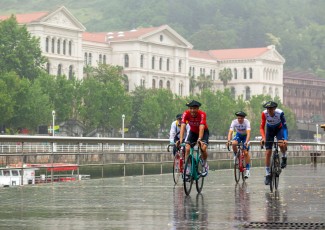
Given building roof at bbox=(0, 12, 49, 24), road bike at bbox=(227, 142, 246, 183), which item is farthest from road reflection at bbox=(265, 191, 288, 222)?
building roof at bbox=(0, 12, 49, 24)

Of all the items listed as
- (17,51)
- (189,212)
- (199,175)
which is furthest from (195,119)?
(17,51)

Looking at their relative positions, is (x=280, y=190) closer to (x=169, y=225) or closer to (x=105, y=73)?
(x=169, y=225)

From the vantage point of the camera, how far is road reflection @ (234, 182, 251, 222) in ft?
51.1

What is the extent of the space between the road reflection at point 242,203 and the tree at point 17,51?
342 feet

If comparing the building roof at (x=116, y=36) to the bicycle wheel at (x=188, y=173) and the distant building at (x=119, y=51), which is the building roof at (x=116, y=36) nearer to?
the distant building at (x=119, y=51)

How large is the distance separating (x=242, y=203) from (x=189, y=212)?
84.8 inches

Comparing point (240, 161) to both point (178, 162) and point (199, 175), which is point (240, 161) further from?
point (199, 175)

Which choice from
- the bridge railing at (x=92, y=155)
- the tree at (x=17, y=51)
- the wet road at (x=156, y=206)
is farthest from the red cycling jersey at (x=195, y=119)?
the tree at (x=17, y=51)

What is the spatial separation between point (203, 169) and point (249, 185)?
3685 mm

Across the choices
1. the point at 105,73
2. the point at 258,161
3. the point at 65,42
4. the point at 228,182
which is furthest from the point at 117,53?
the point at 228,182

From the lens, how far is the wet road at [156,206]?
14.5 meters

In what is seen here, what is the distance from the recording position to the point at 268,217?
50.6ft

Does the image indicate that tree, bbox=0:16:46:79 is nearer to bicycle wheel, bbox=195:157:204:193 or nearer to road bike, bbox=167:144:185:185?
road bike, bbox=167:144:185:185

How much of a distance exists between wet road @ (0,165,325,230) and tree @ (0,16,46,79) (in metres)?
104
